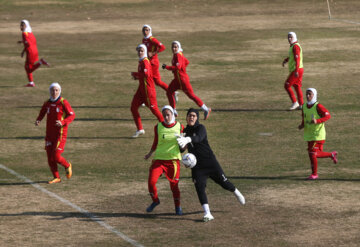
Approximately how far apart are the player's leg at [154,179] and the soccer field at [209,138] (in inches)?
9.4

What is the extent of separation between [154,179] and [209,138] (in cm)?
672

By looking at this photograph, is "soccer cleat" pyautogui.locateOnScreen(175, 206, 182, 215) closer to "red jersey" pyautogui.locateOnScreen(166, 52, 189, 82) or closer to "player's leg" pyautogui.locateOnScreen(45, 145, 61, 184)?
"player's leg" pyautogui.locateOnScreen(45, 145, 61, 184)

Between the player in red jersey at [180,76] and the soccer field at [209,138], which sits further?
the player in red jersey at [180,76]

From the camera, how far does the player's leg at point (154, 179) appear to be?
14078 millimetres

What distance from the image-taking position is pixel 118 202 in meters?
15.2

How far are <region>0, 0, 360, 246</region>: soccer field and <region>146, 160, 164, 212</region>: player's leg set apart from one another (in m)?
0.24

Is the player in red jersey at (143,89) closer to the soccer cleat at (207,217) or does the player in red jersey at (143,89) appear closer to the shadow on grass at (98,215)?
the shadow on grass at (98,215)

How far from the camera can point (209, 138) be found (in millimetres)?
20656

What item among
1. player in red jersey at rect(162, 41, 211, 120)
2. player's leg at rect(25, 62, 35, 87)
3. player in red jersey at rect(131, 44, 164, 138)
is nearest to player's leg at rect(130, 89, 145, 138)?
player in red jersey at rect(131, 44, 164, 138)

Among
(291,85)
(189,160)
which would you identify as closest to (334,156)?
(189,160)

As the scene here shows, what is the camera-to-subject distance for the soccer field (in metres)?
13.5

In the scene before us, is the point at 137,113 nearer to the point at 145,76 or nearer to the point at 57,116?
the point at 145,76

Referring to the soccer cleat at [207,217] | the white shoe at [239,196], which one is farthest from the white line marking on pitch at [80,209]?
the white shoe at [239,196]

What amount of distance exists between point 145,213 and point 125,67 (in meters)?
19.2
